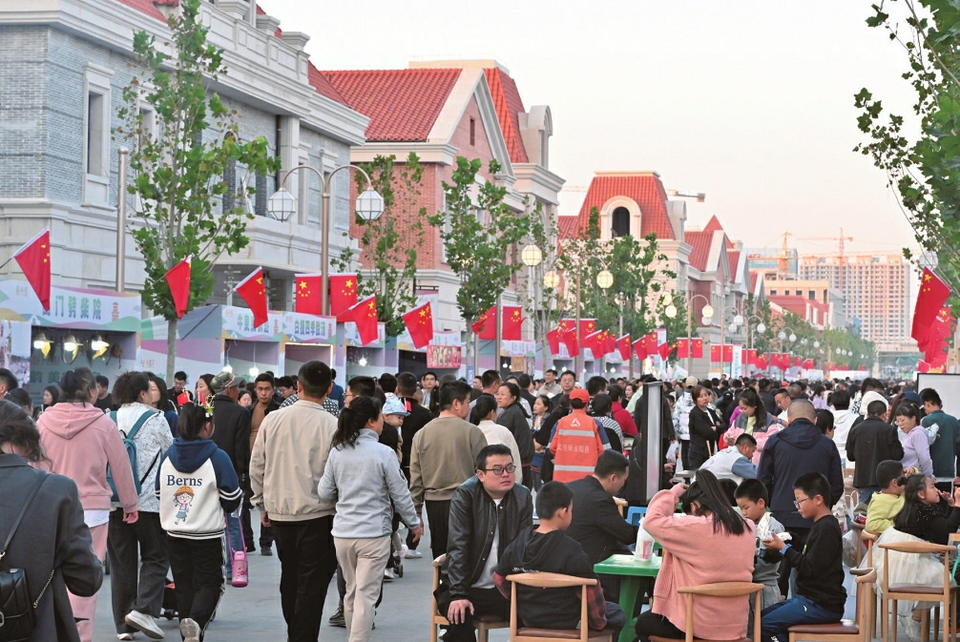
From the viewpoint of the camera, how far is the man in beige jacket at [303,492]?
9.20 meters

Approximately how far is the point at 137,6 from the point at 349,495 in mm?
Answer: 20741

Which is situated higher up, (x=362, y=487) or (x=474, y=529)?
(x=362, y=487)

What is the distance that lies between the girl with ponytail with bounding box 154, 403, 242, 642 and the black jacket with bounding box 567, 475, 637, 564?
2.34 m

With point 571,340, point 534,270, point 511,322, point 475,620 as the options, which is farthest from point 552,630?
point 534,270

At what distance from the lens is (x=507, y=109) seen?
60.9 metres

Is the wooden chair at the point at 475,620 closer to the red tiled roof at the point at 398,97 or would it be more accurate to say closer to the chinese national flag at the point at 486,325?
the chinese national flag at the point at 486,325

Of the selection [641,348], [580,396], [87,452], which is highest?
[641,348]

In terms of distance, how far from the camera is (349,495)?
29.9ft

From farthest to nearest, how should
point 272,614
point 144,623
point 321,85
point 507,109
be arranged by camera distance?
1. point 507,109
2. point 321,85
3. point 272,614
4. point 144,623

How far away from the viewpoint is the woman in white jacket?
912 cm

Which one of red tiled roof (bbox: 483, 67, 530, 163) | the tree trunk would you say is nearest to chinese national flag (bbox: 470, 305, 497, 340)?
red tiled roof (bbox: 483, 67, 530, 163)

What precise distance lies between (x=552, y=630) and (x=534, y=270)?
157 feet

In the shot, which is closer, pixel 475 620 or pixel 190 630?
pixel 475 620

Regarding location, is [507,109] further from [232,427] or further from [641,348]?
[232,427]
